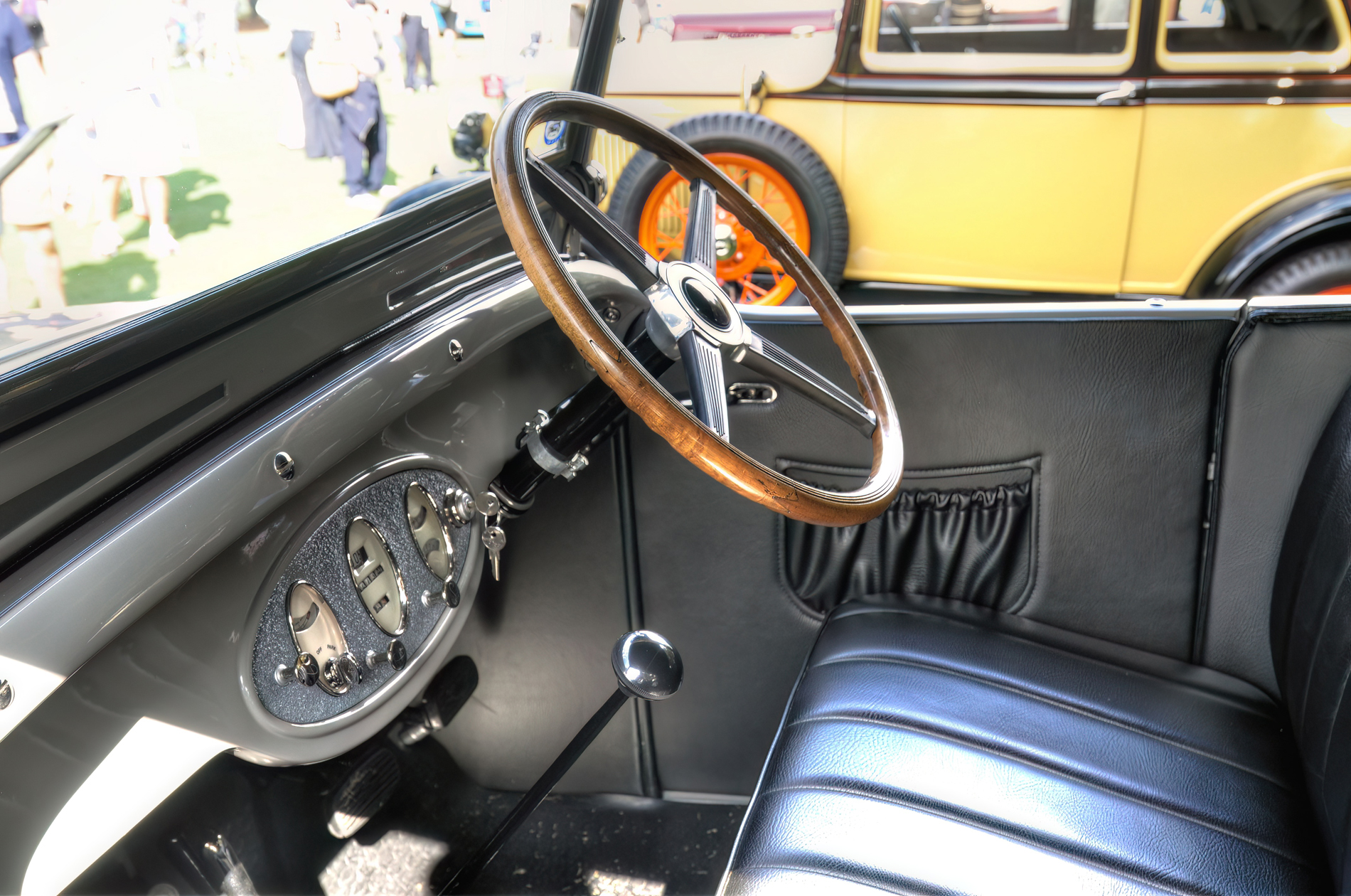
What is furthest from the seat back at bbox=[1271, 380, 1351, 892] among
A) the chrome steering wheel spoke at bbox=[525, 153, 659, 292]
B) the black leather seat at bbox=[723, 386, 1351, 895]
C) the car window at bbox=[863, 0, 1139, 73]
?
the car window at bbox=[863, 0, 1139, 73]

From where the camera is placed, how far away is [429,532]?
3.42ft

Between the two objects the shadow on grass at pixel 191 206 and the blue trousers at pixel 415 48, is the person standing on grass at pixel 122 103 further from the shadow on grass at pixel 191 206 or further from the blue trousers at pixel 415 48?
the blue trousers at pixel 415 48

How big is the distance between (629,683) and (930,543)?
21.8 inches

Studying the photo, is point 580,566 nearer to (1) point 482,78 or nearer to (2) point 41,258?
(1) point 482,78

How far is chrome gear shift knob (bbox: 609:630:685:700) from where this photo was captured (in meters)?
0.96

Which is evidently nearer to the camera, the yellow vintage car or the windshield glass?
the windshield glass

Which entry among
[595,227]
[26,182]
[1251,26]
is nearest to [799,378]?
[595,227]

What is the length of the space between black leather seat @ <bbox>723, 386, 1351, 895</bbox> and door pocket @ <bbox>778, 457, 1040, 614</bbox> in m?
0.15

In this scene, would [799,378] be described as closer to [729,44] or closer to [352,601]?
[352,601]

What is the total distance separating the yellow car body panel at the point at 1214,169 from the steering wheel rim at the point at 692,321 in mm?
1922

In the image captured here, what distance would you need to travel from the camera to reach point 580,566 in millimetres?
1382

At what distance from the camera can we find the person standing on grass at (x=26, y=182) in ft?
2.15

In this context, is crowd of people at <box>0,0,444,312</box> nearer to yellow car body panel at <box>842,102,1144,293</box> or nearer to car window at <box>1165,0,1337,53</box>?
yellow car body panel at <box>842,102,1144,293</box>

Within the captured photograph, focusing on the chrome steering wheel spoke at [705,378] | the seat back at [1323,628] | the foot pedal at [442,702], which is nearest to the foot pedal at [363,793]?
the foot pedal at [442,702]
